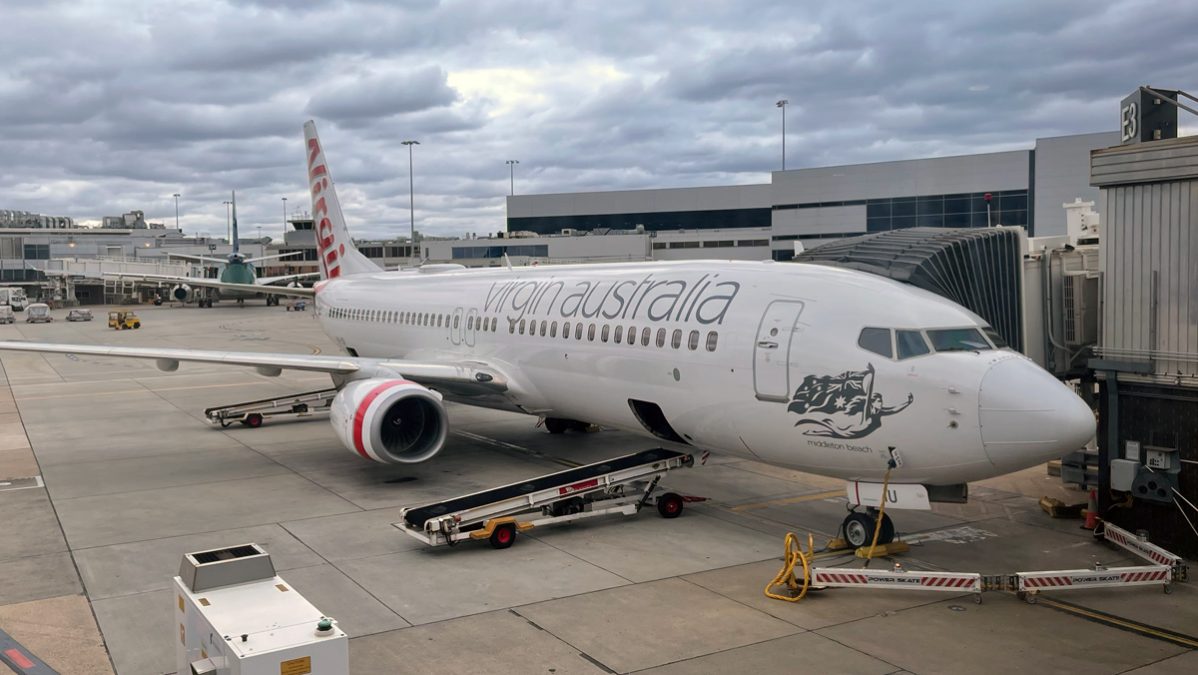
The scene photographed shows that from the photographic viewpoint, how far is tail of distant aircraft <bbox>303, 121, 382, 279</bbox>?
31141 mm

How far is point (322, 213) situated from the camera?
3144 cm

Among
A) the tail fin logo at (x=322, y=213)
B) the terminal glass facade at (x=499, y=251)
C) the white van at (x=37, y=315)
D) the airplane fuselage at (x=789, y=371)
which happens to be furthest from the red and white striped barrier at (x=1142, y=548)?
the white van at (x=37, y=315)

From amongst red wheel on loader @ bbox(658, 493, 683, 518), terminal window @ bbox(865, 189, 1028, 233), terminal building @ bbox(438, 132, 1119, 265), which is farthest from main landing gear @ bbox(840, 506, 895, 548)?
terminal window @ bbox(865, 189, 1028, 233)

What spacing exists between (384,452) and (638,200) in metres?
91.6

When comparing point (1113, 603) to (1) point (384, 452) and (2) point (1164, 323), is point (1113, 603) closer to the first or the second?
(2) point (1164, 323)

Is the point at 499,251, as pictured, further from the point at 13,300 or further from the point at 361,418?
the point at 361,418

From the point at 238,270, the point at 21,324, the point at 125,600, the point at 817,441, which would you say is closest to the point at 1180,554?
the point at 817,441

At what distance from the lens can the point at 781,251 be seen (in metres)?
68.6

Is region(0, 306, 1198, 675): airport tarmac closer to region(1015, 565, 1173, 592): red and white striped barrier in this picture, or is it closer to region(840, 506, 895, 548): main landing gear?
region(1015, 565, 1173, 592): red and white striped barrier

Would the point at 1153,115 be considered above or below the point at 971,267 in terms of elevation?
above

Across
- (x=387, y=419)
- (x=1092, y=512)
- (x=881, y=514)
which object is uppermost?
(x=387, y=419)

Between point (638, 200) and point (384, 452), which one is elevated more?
point (638, 200)

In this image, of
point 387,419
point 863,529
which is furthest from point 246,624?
point 387,419

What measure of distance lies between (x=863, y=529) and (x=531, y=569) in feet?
14.9
